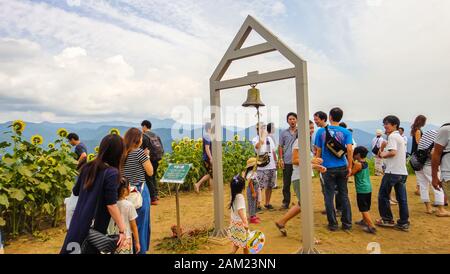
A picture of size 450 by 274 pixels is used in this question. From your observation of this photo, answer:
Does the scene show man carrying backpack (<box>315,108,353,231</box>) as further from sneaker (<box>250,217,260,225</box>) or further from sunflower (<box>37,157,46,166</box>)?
sunflower (<box>37,157,46,166</box>)

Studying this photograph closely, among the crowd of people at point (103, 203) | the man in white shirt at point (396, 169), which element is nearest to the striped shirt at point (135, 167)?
the crowd of people at point (103, 203)

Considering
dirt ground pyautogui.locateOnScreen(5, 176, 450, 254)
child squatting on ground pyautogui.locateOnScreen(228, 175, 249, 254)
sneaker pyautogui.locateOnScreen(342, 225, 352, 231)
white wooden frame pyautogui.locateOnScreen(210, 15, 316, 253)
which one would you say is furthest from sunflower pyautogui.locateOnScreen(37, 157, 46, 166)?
sneaker pyautogui.locateOnScreen(342, 225, 352, 231)

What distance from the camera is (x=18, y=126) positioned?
221 inches

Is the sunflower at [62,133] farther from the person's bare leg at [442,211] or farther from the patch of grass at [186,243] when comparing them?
the person's bare leg at [442,211]

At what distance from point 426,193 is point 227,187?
5.27 m

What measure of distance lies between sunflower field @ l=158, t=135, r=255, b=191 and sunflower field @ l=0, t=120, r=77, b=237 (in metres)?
3.31

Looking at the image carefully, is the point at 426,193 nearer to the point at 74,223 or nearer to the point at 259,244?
the point at 259,244

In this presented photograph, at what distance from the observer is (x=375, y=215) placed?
600cm

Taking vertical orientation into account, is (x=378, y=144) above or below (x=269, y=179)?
above

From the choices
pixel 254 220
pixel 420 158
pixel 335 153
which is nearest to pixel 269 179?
pixel 254 220

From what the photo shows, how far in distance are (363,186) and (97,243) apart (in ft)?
13.4

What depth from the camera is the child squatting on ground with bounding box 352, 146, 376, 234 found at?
5031 millimetres

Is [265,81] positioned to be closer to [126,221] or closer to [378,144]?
[126,221]

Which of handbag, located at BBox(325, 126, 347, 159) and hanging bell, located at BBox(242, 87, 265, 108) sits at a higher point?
hanging bell, located at BBox(242, 87, 265, 108)
